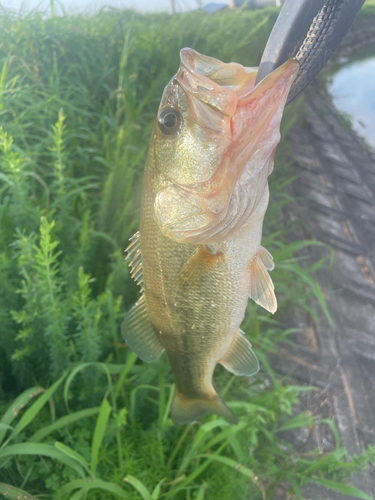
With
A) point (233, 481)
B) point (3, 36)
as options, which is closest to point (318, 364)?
point (233, 481)

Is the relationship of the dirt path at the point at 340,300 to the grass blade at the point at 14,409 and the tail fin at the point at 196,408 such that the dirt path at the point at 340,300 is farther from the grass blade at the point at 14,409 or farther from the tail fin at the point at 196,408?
the grass blade at the point at 14,409

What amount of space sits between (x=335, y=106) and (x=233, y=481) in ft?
20.9

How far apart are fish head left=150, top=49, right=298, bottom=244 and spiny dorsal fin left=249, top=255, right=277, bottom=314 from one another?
0.47 ft

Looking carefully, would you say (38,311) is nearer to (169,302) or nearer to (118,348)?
(118,348)

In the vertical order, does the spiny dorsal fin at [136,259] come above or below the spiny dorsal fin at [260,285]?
below

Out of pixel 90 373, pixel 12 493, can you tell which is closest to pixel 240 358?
pixel 90 373

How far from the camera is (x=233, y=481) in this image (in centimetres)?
118

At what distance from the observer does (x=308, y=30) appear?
41cm

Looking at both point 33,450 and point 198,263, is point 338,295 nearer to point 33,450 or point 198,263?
point 198,263

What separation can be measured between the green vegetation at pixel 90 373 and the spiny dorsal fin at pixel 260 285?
1.62 ft

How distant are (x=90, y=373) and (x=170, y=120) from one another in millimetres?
A: 934

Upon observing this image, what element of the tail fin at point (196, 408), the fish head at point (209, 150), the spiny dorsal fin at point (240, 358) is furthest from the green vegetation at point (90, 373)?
the fish head at point (209, 150)

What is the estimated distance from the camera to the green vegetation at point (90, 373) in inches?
40.1

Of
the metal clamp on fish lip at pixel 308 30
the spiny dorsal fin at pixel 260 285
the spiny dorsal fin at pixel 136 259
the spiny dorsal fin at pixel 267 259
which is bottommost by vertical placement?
the spiny dorsal fin at pixel 136 259
